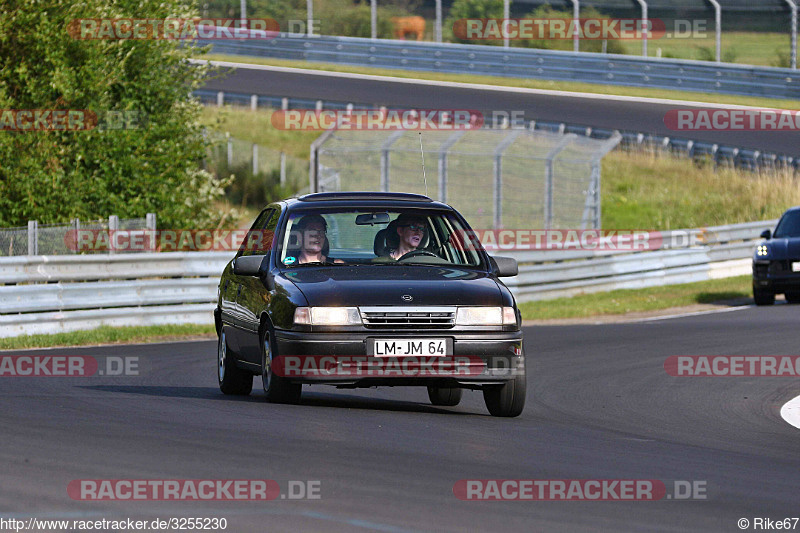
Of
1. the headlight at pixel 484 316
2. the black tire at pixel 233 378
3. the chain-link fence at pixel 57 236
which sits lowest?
the chain-link fence at pixel 57 236

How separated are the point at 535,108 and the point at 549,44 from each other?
20.4 feet

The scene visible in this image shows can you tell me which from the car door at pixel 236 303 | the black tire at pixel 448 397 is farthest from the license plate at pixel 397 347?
the black tire at pixel 448 397

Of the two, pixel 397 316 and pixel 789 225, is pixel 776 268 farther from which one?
pixel 397 316

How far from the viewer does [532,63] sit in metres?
42.3

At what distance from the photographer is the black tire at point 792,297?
78.4 feet

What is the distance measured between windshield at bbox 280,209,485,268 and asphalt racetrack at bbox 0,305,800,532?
1.11 metres

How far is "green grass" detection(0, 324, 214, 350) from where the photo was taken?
17172mm

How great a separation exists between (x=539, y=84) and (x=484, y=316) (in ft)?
111

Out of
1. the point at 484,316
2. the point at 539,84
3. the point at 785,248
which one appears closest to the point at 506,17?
the point at 539,84

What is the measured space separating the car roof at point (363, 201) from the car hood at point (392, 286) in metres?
0.72

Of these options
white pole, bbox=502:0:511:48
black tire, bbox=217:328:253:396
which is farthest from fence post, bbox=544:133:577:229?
black tire, bbox=217:328:253:396

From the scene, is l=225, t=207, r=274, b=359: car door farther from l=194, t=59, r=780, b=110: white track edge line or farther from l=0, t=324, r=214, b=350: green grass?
l=194, t=59, r=780, b=110: white track edge line

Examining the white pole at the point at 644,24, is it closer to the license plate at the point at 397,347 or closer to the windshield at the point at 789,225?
the windshield at the point at 789,225

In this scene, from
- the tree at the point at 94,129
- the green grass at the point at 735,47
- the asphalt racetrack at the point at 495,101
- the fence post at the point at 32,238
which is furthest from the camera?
the green grass at the point at 735,47
